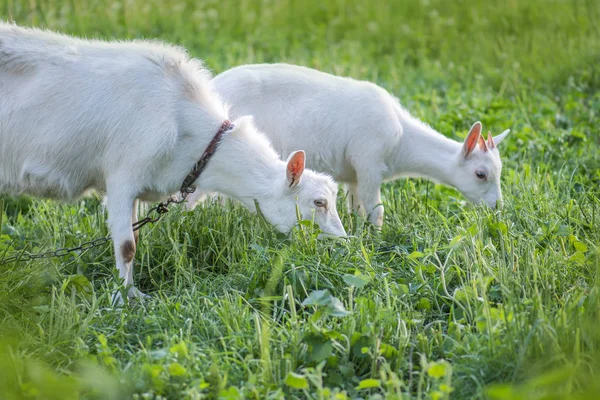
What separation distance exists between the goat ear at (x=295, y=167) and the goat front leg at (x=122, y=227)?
0.95 m

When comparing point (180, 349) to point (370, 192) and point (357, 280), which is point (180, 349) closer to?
point (357, 280)

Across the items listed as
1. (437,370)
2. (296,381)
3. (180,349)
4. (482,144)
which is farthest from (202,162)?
(482,144)

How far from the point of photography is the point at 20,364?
3.56m

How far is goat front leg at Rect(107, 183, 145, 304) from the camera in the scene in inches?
195

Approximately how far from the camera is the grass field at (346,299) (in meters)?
3.60

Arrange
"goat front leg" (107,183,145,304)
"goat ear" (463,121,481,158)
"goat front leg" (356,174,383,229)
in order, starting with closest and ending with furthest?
"goat front leg" (107,183,145,304) < "goat ear" (463,121,481,158) < "goat front leg" (356,174,383,229)

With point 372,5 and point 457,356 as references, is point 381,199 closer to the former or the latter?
point 457,356

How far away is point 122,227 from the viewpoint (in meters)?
5.01

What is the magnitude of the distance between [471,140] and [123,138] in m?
2.72

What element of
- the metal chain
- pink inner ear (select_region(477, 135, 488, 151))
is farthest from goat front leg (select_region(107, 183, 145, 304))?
pink inner ear (select_region(477, 135, 488, 151))

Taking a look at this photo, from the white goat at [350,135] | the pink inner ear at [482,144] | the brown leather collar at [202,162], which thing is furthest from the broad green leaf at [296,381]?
the pink inner ear at [482,144]

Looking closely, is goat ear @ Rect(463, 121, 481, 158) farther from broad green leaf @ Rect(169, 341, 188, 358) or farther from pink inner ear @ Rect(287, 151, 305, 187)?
broad green leaf @ Rect(169, 341, 188, 358)

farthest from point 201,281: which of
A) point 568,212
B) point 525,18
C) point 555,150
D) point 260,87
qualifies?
point 525,18

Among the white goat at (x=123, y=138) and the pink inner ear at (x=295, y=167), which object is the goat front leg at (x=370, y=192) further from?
the pink inner ear at (x=295, y=167)
